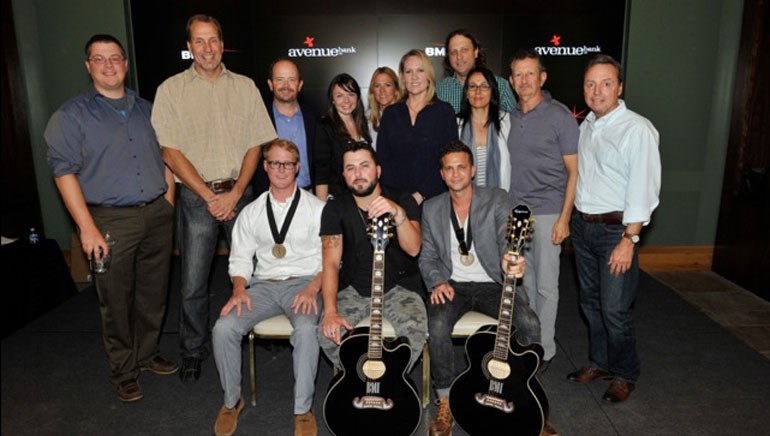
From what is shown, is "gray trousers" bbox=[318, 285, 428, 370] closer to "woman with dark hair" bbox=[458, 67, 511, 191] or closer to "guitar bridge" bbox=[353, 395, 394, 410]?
"guitar bridge" bbox=[353, 395, 394, 410]

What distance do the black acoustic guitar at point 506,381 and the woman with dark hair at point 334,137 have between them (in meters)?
1.31

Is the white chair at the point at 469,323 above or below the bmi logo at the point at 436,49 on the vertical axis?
below

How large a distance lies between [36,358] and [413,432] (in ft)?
8.20

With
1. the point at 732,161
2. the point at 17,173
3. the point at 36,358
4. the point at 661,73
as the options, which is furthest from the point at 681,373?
the point at 17,173

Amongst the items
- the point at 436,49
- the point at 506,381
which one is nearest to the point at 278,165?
the point at 506,381

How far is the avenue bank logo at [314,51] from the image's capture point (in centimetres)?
518

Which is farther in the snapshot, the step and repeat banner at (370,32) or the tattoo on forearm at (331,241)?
the step and repeat banner at (370,32)

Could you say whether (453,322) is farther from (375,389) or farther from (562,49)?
(562,49)

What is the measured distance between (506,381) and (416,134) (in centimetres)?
144

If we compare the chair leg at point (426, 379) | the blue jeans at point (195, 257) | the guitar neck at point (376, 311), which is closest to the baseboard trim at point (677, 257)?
the chair leg at point (426, 379)

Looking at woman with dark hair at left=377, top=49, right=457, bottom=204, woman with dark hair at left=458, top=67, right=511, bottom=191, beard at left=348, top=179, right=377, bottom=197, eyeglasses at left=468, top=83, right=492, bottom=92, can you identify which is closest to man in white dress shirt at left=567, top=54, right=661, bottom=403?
woman with dark hair at left=458, top=67, right=511, bottom=191

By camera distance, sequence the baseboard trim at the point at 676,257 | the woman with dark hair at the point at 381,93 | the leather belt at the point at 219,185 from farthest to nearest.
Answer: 1. the baseboard trim at the point at 676,257
2. the woman with dark hair at the point at 381,93
3. the leather belt at the point at 219,185

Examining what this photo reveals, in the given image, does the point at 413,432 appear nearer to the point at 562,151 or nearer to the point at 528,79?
the point at 562,151

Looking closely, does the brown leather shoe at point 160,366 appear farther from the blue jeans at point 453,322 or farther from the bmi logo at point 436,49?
the bmi logo at point 436,49
